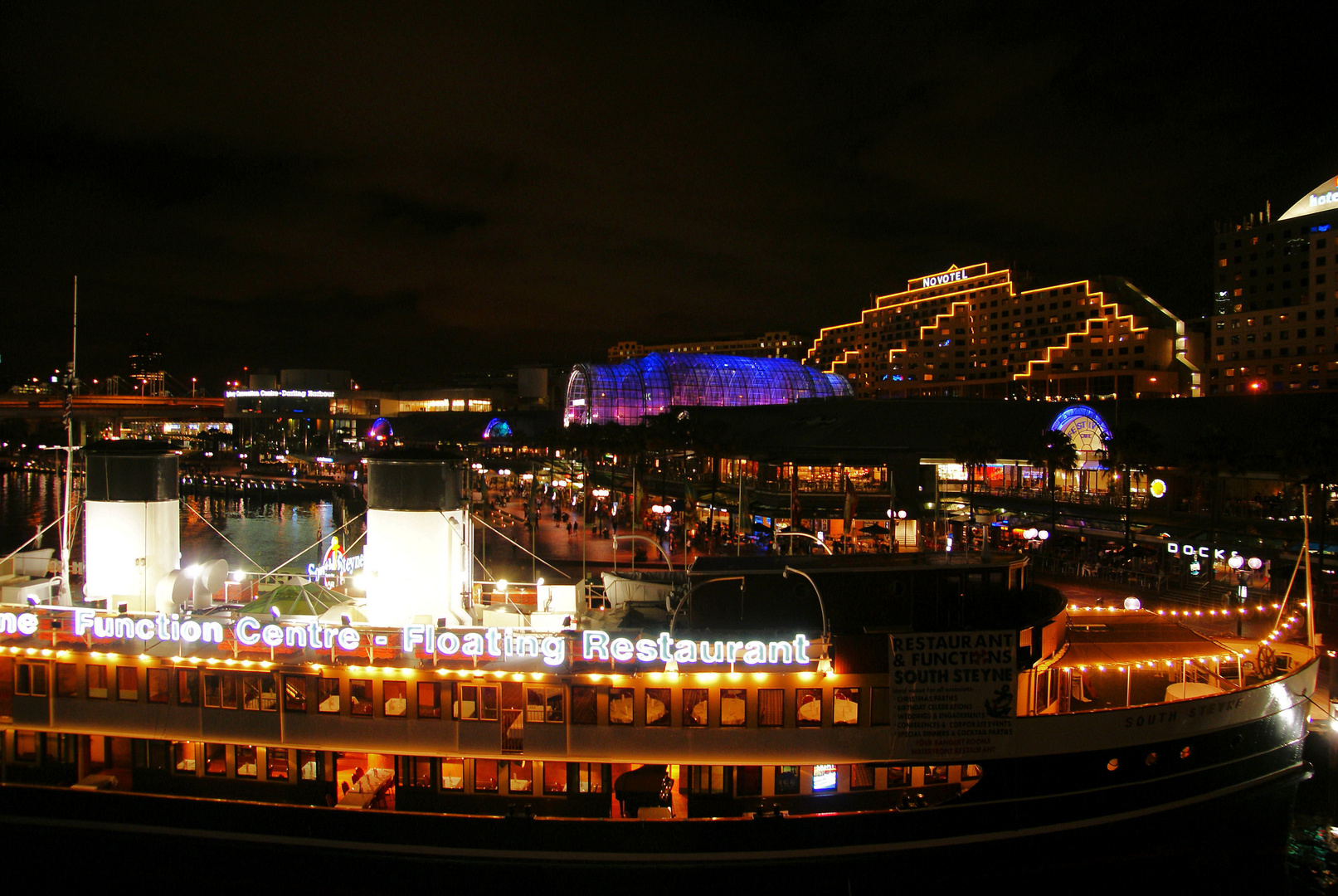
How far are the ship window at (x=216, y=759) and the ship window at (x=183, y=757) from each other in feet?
0.40

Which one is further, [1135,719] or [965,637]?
[1135,719]

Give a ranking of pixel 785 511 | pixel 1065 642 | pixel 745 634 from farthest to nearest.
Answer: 1. pixel 785 511
2. pixel 1065 642
3. pixel 745 634

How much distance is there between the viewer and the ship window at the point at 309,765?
54.9ft

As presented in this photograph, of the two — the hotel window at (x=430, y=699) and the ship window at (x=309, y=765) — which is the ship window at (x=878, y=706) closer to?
the hotel window at (x=430, y=699)

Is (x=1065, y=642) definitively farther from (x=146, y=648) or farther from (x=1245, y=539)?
(x=1245, y=539)

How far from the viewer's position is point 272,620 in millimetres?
18016

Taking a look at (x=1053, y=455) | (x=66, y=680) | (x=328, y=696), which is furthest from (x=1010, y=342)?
(x=66, y=680)

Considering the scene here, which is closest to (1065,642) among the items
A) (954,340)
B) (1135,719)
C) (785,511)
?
(1135,719)

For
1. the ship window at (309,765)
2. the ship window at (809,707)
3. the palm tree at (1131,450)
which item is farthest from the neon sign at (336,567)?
the palm tree at (1131,450)

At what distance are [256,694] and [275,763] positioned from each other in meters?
1.79

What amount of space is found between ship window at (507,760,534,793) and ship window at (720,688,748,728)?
14.0 ft

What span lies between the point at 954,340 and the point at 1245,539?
109m

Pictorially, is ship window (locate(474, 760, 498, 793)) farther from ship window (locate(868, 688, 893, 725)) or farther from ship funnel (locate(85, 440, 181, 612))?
Answer: ship funnel (locate(85, 440, 181, 612))

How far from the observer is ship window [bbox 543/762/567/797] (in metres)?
16.2
